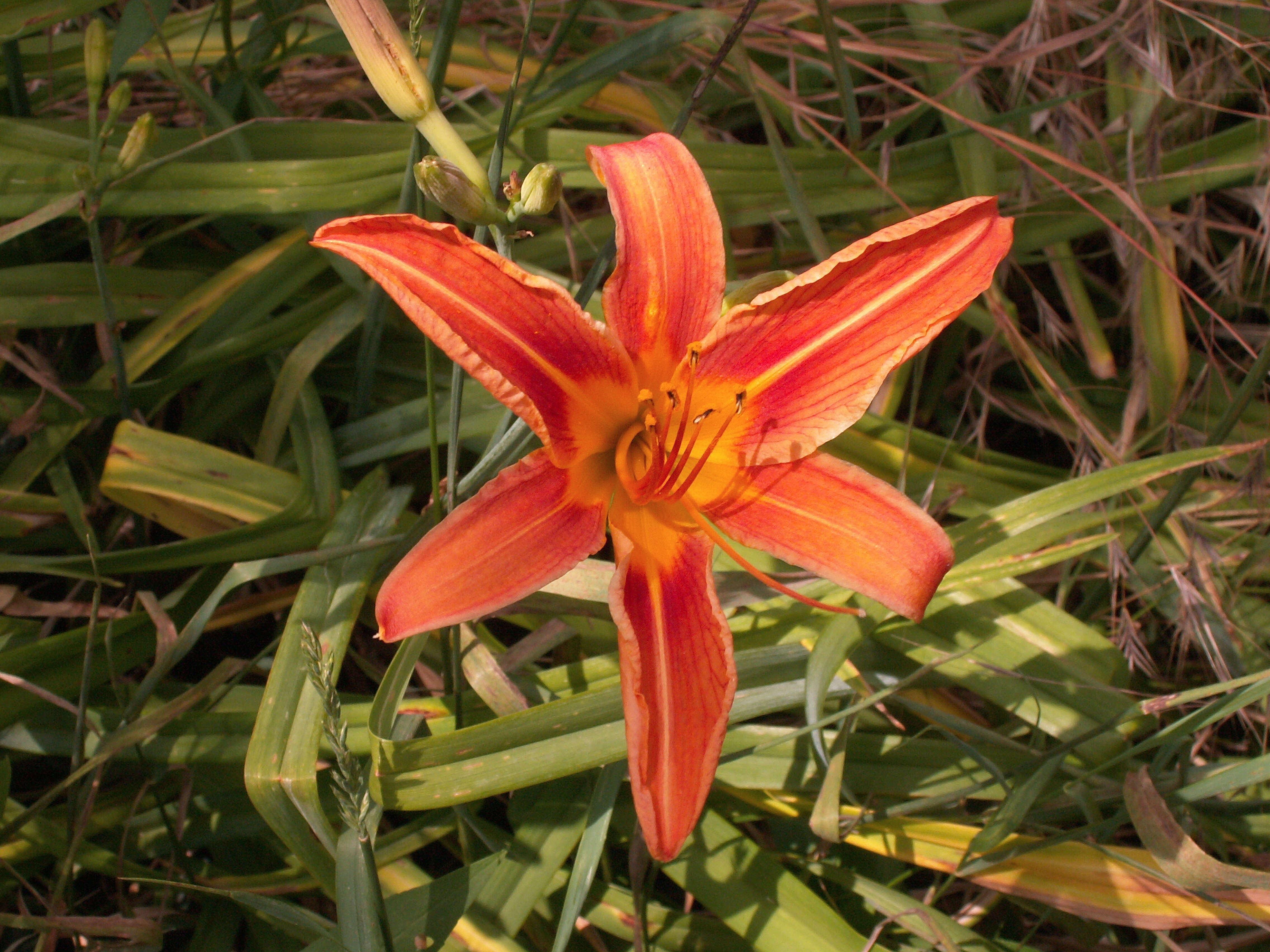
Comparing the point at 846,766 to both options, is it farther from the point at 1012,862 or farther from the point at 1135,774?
the point at 1135,774

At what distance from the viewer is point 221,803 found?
1.32 m

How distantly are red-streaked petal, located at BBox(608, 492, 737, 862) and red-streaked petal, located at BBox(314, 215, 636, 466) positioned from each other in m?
0.15

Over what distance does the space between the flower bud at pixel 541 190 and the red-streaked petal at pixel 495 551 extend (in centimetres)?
24

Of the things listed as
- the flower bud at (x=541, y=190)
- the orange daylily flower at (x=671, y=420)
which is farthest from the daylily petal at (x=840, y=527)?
the flower bud at (x=541, y=190)

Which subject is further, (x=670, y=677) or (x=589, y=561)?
(x=589, y=561)

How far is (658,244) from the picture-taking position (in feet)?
3.18

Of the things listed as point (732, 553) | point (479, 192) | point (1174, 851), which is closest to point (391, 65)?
point (479, 192)

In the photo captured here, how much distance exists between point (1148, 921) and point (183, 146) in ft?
6.10

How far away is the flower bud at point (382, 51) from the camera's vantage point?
88 cm

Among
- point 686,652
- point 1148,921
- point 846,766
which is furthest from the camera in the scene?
point 846,766

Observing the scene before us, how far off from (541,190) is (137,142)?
2.16 feet

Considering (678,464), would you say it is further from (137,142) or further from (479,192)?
(137,142)

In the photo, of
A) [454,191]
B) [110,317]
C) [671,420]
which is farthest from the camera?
[110,317]

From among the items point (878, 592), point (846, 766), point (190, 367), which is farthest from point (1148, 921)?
point (190, 367)
